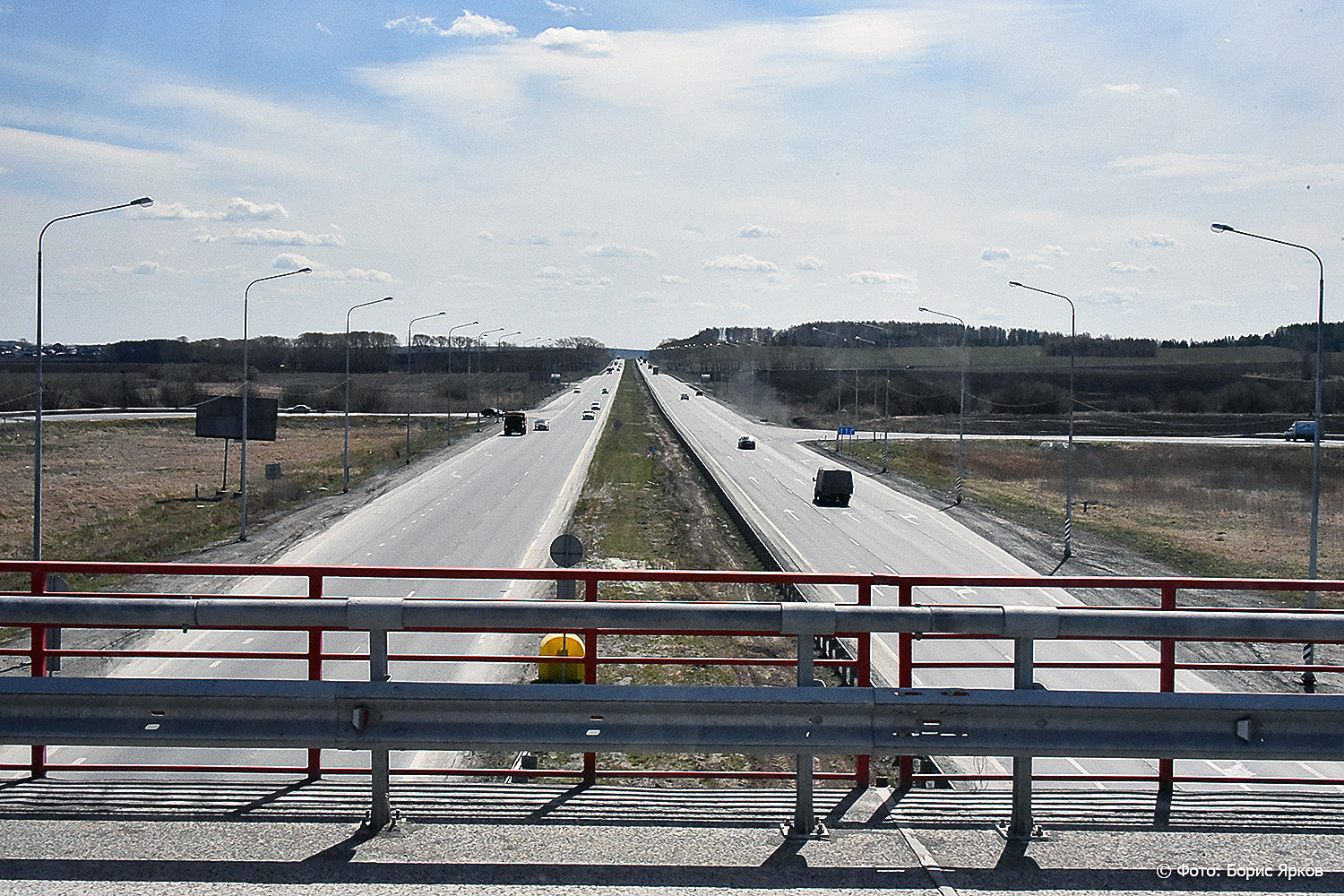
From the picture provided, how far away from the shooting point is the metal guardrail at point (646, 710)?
17.7ft

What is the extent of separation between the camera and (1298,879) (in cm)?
506

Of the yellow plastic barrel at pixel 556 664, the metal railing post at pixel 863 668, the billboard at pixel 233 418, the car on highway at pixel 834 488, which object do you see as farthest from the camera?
the car on highway at pixel 834 488

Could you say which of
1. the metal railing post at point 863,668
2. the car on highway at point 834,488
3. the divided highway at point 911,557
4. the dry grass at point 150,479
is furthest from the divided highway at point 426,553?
the car on highway at point 834,488

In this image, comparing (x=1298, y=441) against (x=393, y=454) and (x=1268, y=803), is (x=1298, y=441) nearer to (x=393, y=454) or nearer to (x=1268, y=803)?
(x=393, y=454)

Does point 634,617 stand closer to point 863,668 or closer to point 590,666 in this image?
point 590,666

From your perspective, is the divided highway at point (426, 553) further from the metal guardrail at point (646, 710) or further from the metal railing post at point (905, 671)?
the metal railing post at point (905, 671)

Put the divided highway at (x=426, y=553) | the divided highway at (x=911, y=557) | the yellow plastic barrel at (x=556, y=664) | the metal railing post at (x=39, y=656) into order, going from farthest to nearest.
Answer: the divided highway at (x=426, y=553), the divided highway at (x=911, y=557), the yellow plastic barrel at (x=556, y=664), the metal railing post at (x=39, y=656)

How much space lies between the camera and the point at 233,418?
55.5 m

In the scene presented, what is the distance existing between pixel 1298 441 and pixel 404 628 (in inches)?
4190

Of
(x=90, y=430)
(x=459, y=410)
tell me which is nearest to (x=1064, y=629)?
(x=90, y=430)

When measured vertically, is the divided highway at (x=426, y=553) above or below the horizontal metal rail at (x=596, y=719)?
below

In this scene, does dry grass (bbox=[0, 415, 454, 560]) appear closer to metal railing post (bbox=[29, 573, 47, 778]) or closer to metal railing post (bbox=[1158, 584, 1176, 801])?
metal railing post (bbox=[29, 573, 47, 778])

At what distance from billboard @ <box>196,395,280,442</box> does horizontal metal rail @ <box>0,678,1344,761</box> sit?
52654 mm

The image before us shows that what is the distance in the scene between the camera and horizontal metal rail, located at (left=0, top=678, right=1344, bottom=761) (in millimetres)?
5402
